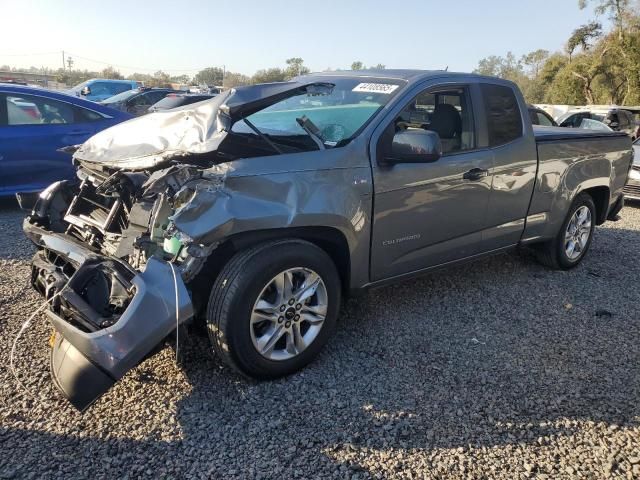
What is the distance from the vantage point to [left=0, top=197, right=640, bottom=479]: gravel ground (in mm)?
2527

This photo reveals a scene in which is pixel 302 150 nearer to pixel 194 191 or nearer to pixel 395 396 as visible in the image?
pixel 194 191

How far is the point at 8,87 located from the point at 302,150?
4.95m

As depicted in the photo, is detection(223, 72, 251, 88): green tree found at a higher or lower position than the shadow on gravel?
higher

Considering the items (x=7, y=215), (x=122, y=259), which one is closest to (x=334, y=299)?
(x=122, y=259)

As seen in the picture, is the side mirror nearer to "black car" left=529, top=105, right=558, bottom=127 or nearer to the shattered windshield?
the shattered windshield

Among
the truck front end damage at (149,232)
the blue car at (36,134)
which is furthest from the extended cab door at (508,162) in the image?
the blue car at (36,134)

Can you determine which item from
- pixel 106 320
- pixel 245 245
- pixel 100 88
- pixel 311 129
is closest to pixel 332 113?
pixel 311 129

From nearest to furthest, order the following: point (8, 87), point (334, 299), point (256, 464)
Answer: point (256, 464) → point (334, 299) → point (8, 87)

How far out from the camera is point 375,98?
12.3 ft

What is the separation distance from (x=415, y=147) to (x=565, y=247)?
9.20 feet

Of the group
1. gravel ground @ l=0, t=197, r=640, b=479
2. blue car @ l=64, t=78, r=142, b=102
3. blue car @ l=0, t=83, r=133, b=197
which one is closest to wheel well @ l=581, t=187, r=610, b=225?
gravel ground @ l=0, t=197, r=640, b=479

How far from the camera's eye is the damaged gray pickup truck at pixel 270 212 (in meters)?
2.73

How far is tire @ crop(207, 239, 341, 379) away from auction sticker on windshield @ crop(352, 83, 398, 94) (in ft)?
4.43

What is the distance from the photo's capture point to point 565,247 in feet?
17.5
